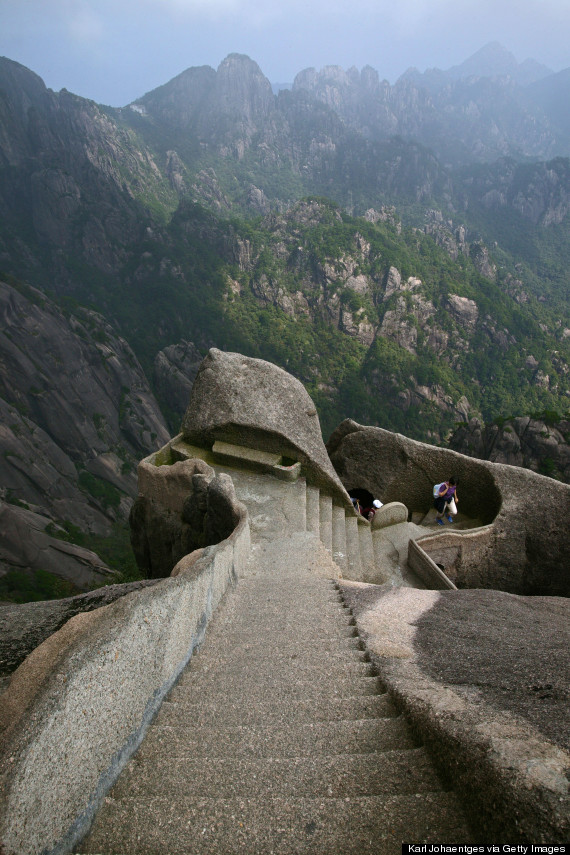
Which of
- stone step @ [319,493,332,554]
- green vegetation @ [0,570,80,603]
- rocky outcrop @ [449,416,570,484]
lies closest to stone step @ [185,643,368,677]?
stone step @ [319,493,332,554]

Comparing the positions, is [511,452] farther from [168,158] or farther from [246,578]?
[168,158]

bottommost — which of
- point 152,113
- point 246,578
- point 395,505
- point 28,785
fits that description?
point 395,505

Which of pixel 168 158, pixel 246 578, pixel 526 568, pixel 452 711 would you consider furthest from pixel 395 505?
pixel 168 158

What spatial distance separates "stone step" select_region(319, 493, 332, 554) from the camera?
28.3 feet

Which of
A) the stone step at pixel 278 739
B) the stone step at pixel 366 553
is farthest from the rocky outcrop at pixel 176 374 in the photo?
the stone step at pixel 278 739

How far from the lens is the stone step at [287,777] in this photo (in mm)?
2348

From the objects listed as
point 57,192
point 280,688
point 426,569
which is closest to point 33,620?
point 280,688

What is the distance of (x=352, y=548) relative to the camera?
9.05m

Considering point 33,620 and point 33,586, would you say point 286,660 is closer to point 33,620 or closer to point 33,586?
point 33,620

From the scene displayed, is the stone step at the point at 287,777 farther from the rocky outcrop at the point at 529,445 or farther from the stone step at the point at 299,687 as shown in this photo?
the rocky outcrop at the point at 529,445

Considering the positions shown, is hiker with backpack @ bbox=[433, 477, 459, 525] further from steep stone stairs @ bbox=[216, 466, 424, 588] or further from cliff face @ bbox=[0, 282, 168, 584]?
cliff face @ bbox=[0, 282, 168, 584]

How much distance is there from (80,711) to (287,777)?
3.62 ft

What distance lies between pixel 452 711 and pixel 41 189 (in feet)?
320

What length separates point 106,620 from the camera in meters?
2.84
